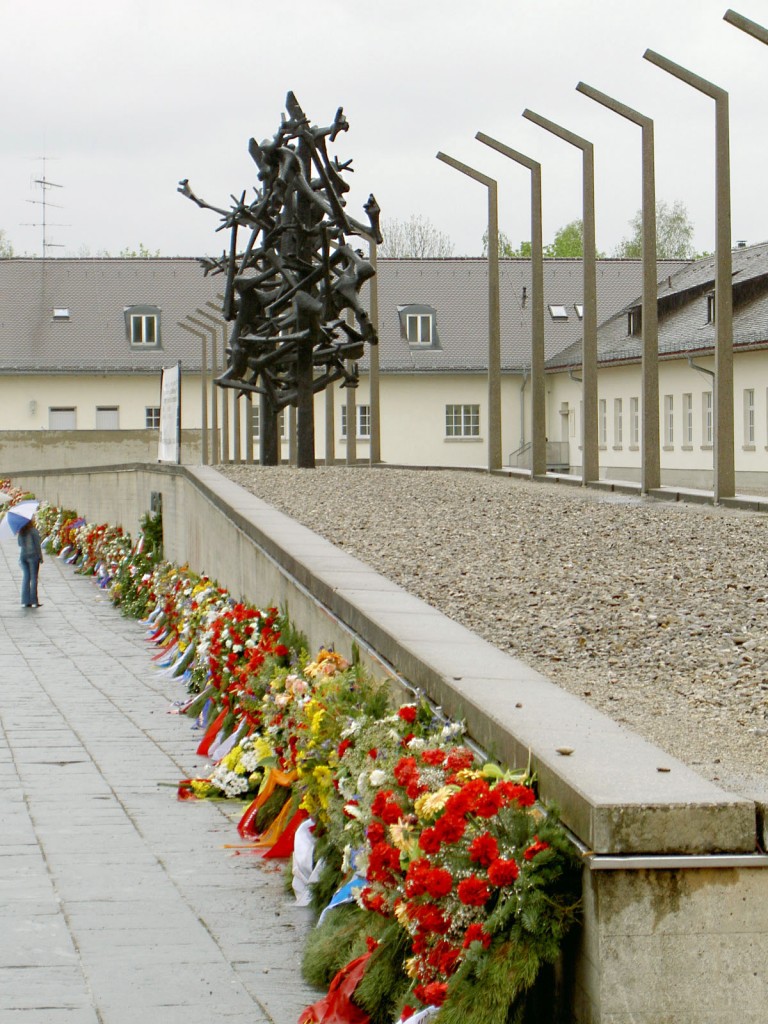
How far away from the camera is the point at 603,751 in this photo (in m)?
4.69

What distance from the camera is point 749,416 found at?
145ft

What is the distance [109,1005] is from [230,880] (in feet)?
6.21

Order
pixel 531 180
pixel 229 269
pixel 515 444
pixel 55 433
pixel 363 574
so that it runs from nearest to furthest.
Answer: pixel 363 574 < pixel 531 180 < pixel 229 269 < pixel 55 433 < pixel 515 444

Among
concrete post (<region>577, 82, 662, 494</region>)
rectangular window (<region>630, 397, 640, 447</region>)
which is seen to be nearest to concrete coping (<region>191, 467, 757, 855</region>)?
concrete post (<region>577, 82, 662, 494</region>)

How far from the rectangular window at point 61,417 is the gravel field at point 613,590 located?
45.8 m

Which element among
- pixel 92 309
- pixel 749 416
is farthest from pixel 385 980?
pixel 92 309

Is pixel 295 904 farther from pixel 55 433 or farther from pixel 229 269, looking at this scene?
pixel 55 433

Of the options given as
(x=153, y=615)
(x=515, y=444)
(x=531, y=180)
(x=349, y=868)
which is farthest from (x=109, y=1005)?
(x=515, y=444)

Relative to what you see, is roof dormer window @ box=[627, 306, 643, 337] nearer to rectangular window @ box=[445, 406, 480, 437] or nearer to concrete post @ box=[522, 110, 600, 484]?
rectangular window @ box=[445, 406, 480, 437]

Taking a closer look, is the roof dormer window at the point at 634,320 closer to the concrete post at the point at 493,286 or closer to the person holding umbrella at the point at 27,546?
the concrete post at the point at 493,286

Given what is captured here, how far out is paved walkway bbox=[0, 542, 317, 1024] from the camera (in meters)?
5.36

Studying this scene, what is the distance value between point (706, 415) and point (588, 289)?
2656cm

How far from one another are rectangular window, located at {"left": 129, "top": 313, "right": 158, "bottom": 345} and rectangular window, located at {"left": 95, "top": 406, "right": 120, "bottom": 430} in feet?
8.75

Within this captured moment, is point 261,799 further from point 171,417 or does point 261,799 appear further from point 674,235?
point 674,235
